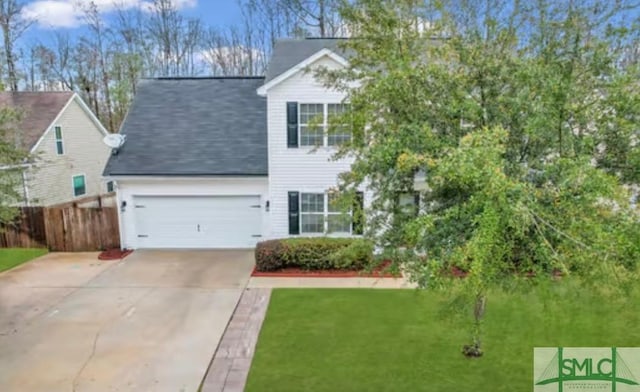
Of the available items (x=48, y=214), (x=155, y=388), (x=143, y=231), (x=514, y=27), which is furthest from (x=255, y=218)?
(x=514, y=27)

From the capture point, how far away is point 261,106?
1581 centimetres

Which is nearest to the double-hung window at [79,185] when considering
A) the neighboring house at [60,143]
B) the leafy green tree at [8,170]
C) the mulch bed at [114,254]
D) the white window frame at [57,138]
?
the neighboring house at [60,143]

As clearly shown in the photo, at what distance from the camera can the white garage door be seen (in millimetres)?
14664

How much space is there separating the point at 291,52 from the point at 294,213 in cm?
569

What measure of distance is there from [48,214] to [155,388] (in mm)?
10307

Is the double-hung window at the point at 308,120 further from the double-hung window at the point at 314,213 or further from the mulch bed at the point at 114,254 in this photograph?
the mulch bed at the point at 114,254

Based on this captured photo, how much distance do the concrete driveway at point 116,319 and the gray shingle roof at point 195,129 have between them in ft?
9.70

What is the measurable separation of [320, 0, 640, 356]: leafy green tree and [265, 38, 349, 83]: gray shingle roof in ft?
26.1

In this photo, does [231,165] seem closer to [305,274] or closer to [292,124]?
[292,124]

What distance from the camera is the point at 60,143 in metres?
19.0

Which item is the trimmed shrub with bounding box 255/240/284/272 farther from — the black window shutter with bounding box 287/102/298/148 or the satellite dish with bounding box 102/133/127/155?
the satellite dish with bounding box 102/133/127/155

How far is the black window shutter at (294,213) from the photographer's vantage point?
1347 cm

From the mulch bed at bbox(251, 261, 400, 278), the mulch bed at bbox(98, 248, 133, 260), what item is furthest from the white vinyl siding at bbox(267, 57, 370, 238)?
the mulch bed at bbox(98, 248, 133, 260)

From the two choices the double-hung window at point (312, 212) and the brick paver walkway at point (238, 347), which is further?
the double-hung window at point (312, 212)
